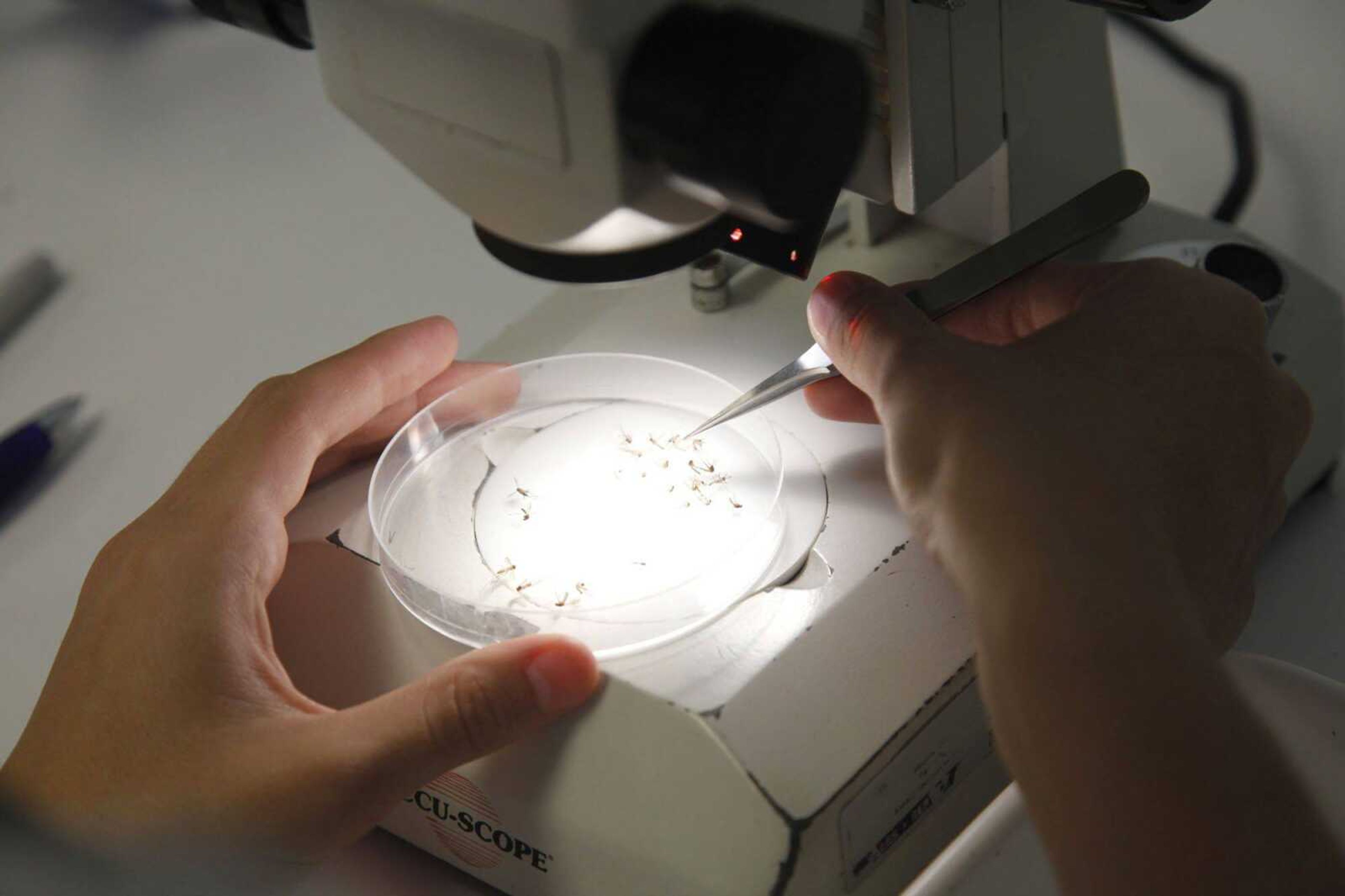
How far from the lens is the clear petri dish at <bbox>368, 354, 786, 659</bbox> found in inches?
33.0

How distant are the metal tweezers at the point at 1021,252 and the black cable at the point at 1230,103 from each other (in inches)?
21.2

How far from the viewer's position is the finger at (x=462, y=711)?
76 cm

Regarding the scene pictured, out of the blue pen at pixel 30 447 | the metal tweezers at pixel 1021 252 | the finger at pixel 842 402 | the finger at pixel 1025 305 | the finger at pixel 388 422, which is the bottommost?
the blue pen at pixel 30 447

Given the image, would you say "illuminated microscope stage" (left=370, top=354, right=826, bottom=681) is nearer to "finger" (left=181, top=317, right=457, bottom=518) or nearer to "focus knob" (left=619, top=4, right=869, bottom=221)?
"finger" (left=181, top=317, right=457, bottom=518)

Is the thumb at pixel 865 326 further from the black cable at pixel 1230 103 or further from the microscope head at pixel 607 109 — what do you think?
the black cable at pixel 1230 103

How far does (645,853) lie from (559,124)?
0.41 meters

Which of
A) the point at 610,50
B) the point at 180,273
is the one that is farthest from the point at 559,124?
the point at 180,273

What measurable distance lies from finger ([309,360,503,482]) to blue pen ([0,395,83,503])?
1.24 feet

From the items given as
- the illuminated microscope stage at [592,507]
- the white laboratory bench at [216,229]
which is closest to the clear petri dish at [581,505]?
the illuminated microscope stage at [592,507]

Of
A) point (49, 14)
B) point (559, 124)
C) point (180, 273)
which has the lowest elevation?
point (180, 273)

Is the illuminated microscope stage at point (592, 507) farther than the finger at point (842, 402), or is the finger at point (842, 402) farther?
the finger at point (842, 402)

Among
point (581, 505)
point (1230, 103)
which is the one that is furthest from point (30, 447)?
point (1230, 103)

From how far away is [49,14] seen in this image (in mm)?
1831

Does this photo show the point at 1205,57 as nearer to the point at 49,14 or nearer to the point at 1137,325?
the point at 1137,325
